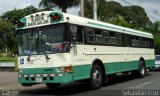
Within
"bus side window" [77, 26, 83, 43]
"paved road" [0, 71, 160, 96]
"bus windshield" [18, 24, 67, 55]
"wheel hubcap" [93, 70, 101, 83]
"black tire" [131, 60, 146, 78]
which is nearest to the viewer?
"bus windshield" [18, 24, 67, 55]

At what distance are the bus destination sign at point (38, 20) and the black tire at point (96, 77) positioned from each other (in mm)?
2959

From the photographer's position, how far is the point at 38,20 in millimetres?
14656

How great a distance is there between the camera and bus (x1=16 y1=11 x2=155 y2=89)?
1379 centimetres

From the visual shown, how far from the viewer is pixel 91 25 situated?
1573 cm

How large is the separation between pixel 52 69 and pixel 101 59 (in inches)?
128

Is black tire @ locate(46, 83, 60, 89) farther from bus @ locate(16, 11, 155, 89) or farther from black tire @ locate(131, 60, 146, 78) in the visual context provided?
black tire @ locate(131, 60, 146, 78)

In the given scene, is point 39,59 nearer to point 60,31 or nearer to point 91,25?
point 60,31

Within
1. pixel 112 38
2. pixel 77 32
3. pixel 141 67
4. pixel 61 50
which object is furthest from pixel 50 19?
pixel 141 67

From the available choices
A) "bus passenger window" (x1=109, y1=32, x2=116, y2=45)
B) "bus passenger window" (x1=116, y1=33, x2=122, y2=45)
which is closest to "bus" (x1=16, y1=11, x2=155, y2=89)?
"bus passenger window" (x1=109, y1=32, x2=116, y2=45)

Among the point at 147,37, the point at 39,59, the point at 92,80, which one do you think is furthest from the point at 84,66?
the point at 147,37

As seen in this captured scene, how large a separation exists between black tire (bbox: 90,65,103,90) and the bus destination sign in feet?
9.71

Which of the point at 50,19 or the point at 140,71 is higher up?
the point at 50,19

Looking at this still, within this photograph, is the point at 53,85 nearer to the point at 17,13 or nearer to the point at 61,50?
the point at 61,50

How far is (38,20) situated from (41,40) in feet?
2.93
